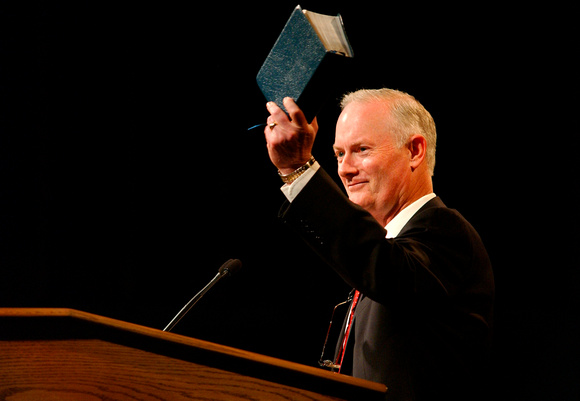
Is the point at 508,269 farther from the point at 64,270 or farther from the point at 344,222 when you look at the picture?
the point at 64,270

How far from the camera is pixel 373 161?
60.9 inches

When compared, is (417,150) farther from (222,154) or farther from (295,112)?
(222,154)

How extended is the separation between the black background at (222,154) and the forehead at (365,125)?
5.98 ft

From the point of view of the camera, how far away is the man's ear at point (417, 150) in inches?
63.0

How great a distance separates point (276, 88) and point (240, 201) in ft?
8.70

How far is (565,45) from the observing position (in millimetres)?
3025

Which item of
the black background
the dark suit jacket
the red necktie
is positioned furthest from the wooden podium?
the black background

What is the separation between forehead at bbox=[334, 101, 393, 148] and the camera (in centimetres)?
155

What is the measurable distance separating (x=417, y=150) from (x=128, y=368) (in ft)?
3.63

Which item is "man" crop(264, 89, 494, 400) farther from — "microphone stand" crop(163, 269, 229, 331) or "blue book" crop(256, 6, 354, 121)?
"microphone stand" crop(163, 269, 229, 331)

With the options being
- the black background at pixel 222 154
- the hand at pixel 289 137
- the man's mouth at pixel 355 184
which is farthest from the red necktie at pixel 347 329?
the black background at pixel 222 154

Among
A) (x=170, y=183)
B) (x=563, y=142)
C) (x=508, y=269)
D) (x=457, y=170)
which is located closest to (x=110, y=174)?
(x=170, y=183)

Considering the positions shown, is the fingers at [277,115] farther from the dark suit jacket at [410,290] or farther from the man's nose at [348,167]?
the man's nose at [348,167]

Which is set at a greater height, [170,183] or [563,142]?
[563,142]
